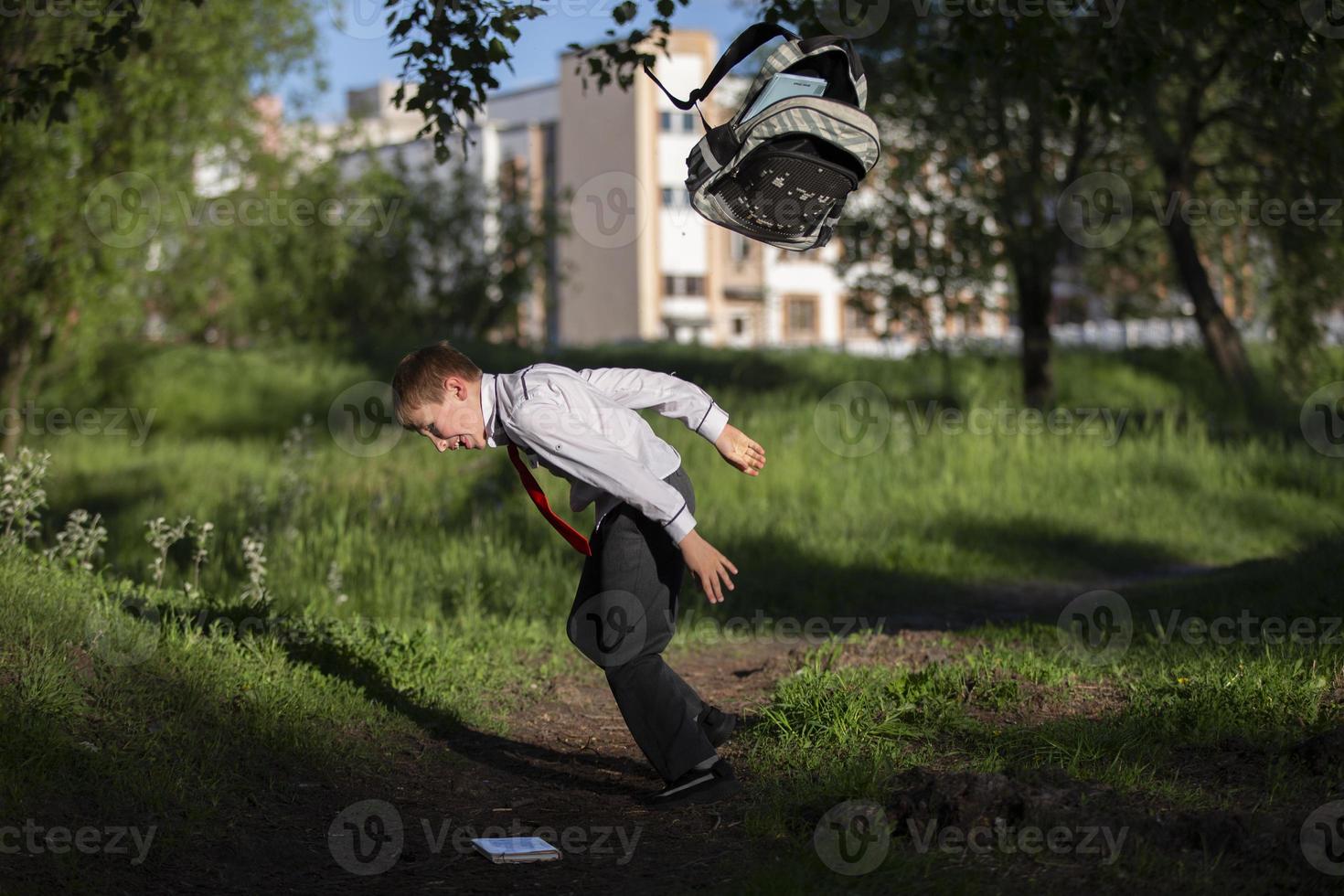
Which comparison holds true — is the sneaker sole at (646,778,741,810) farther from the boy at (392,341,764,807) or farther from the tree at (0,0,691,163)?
the tree at (0,0,691,163)

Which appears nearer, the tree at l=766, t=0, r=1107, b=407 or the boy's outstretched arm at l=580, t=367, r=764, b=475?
the boy's outstretched arm at l=580, t=367, r=764, b=475

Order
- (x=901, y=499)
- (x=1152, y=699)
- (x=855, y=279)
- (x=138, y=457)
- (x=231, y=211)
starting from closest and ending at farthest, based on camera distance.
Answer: (x=1152, y=699) → (x=901, y=499) → (x=138, y=457) → (x=855, y=279) → (x=231, y=211)

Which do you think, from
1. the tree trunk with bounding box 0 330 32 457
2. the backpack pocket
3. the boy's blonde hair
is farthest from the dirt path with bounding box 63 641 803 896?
the tree trunk with bounding box 0 330 32 457

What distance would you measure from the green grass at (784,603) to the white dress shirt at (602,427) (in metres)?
1.16

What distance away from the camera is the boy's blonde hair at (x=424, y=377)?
464cm

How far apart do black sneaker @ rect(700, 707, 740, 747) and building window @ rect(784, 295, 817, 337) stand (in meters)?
60.2

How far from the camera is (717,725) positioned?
5066 millimetres

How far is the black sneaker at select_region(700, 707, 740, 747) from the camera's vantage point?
505 cm

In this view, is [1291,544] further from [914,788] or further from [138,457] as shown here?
[138,457]

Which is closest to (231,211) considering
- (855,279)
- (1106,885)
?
(855,279)

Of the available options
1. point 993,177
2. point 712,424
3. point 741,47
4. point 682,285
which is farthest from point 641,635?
point 682,285

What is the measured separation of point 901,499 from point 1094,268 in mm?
11677

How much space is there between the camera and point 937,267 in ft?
56.2

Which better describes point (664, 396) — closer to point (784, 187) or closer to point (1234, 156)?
point (784, 187)
